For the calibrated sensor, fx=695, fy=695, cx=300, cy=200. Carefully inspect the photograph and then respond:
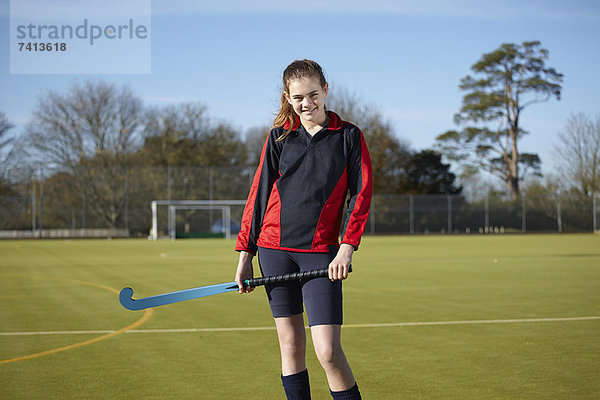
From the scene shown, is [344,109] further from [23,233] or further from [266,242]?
[266,242]

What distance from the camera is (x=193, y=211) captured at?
44.0 m

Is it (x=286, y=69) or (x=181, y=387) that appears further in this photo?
(x=181, y=387)

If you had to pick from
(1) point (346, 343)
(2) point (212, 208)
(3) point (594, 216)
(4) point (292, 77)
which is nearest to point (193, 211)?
(2) point (212, 208)

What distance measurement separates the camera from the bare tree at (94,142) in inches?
1752

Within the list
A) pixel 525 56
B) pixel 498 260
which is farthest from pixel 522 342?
pixel 525 56

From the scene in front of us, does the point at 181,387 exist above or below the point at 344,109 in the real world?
below

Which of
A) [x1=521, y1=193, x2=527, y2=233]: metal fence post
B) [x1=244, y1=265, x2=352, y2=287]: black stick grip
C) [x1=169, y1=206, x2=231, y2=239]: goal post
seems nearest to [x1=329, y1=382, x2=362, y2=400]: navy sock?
[x1=244, y1=265, x2=352, y2=287]: black stick grip

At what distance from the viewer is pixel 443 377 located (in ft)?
16.9

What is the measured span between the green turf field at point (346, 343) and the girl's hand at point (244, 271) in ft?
4.58

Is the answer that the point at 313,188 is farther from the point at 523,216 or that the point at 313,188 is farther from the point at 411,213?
the point at 523,216

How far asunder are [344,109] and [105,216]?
19.5 m

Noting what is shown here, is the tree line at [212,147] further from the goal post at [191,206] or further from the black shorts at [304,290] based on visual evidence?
the black shorts at [304,290]

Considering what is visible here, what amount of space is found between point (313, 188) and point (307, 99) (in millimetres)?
445

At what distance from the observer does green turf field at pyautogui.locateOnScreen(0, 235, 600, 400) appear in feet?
16.1
